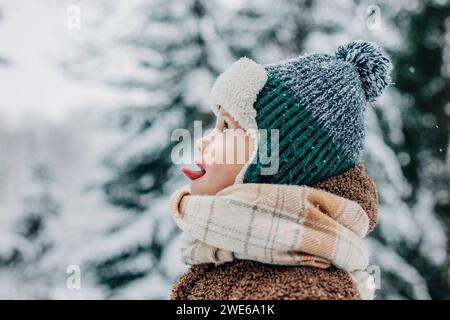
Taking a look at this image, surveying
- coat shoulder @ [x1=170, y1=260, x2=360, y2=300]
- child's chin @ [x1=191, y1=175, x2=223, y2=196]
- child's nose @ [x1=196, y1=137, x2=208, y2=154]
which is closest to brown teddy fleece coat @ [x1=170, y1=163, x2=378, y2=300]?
coat shoulder @ [x1=170, y1=260, x2=360, y2=300]

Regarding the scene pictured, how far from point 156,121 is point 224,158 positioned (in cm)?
231

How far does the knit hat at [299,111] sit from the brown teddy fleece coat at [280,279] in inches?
2.2

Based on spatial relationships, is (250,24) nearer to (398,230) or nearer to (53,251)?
(398,230)

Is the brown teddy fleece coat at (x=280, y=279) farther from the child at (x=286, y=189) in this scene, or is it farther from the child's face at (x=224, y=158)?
the child's face at (x=224, y=158)

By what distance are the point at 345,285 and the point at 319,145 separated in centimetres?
32

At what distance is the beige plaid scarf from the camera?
1.13 metres

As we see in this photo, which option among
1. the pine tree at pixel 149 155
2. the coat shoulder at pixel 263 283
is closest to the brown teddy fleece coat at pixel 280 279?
the coat shoulder at pixel 263 283

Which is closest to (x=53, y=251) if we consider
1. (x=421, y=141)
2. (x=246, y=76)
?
(x=421, y=141)

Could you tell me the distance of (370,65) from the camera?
1.38 meters

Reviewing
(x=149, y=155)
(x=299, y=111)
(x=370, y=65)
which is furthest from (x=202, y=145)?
(x=149, y=155)

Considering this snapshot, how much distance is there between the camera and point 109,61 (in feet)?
11.9

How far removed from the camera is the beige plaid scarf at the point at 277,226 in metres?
1.13

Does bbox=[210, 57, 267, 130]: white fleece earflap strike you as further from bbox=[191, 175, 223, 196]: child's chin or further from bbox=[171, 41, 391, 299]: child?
bbox=[191, 175, 223, 196]: child's chin

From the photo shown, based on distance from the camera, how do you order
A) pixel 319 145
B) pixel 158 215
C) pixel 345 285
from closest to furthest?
pixel 345 285
pixel 319 145
pixel 158 215
